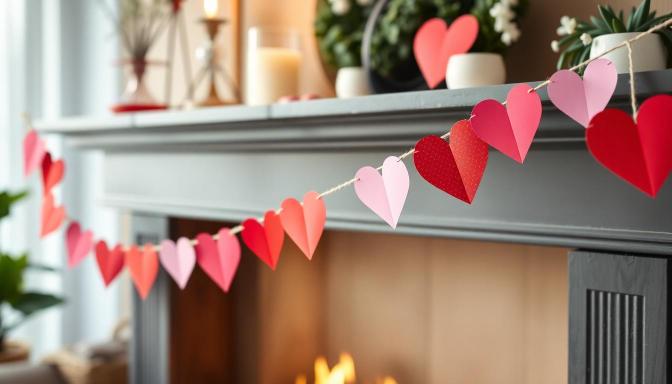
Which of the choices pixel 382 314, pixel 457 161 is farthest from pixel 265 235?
pixel 382 314

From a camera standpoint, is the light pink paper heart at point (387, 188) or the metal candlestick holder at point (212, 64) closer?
the light pink paper heart at point (387, 188)

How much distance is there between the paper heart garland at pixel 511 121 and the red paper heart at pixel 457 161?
1.1 inches

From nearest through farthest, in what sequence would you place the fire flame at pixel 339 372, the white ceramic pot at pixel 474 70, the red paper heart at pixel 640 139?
the red paper heart at pixel 640 139, the white ceramic pot at pixel 474 70, the fire flame at pixel 339 372

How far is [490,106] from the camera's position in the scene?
0.78m

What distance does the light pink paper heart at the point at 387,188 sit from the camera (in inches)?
33.5

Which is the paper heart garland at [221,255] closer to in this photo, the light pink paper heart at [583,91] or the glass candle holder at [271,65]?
the glass candle holder at [271,65]

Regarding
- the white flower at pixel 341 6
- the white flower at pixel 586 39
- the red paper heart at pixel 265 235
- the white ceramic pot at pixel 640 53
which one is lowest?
the red paper heart at pixel 265 235

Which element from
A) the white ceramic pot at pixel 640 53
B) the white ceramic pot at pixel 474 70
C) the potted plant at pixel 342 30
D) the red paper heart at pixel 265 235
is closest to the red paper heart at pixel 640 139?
the white ceramic pot at pixel 640 53

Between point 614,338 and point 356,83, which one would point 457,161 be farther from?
point 356,83

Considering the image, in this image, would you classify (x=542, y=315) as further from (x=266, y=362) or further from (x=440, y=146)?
(x=266, y=362)

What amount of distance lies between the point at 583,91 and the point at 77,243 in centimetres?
105

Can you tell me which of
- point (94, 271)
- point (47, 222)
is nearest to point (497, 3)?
point (47, 222)

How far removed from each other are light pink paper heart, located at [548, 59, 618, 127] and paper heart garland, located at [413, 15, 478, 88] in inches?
15.3

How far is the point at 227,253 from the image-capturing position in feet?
3.96
